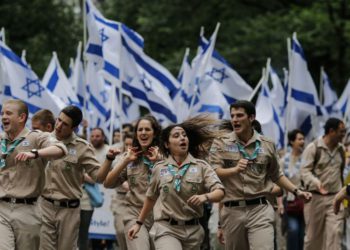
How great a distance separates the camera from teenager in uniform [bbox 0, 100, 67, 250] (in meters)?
11.1

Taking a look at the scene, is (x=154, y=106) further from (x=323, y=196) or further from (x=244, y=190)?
(x=244, y=190)

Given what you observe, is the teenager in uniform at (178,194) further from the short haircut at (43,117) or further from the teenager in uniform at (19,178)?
the short haircut at (43,117)

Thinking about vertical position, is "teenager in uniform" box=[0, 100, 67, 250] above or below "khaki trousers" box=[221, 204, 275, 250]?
above

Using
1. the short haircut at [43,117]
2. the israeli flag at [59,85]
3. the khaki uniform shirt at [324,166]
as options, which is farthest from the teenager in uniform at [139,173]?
the israeli flag at [59,85]

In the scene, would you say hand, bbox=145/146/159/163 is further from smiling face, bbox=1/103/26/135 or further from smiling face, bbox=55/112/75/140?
smiling face, bbox=1/103/26/135

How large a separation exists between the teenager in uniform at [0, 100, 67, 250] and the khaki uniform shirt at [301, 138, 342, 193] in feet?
16.5

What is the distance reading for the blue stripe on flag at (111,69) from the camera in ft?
60.3

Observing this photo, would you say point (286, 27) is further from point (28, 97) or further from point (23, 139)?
point (23, 139)

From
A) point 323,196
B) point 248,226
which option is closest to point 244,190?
point 248,226

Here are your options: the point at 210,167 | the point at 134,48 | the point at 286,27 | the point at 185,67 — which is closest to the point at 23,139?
the point at 210,167

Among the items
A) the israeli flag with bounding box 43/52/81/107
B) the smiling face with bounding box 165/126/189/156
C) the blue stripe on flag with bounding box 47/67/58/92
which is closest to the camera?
the smiling face with bounding box 165/126/189/156

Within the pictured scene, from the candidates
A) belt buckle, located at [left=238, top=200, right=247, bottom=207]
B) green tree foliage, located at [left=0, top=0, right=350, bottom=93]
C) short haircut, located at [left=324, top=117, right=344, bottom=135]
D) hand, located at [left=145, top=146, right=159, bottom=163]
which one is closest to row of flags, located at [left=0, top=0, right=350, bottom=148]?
short haircut, located at [left=324, top=117, right=344, bottom=135]

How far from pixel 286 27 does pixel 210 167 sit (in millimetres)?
23491

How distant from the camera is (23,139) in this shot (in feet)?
36.7
